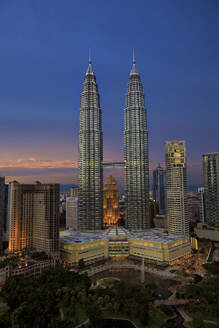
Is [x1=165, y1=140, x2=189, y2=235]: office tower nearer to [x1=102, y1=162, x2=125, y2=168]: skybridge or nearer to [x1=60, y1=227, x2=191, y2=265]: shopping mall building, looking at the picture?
[x1=60, y1=227, x2=191, y2=265]: shopping mall building

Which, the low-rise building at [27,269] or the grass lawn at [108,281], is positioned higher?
the low-rise building at [27,269]

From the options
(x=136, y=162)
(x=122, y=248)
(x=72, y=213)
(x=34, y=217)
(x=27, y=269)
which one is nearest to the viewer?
(x=27, y=269)

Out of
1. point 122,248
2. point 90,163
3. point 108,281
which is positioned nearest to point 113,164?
point 90,163

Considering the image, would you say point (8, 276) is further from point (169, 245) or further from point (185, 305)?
point (169, 245)

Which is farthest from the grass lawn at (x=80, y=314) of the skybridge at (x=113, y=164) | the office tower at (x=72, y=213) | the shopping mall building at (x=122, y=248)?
the office tower at (x=72, y=213)

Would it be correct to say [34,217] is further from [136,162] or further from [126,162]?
[136,162]

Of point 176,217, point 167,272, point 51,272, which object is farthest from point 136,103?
point 51,272

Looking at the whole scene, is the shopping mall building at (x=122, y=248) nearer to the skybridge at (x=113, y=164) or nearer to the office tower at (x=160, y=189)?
the skybridge at (x=113, y=164)
